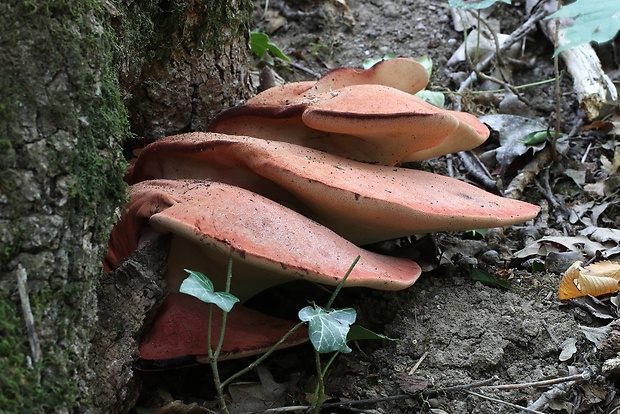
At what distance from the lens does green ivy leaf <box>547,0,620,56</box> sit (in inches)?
93.9

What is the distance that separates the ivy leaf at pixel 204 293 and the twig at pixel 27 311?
1.71 ft

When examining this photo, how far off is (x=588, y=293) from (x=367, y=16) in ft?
12.4

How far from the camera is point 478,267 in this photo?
339 cm

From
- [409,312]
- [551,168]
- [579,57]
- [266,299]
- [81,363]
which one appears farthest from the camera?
[579,57]

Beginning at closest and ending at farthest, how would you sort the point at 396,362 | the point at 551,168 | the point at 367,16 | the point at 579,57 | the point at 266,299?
the point at 396,362 → the point at 266,299 → the point at 551,168 → the point at 579,57 → the point at 367,16

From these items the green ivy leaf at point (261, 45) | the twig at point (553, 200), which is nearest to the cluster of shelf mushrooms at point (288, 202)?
the twig at point (553, 200)

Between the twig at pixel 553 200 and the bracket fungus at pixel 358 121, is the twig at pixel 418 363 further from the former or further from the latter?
the twig at pixel 553 200

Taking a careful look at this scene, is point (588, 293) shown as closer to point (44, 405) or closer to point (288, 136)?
point (288, 136)

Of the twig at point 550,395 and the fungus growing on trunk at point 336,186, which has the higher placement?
the fungus growing on trunk at point 336,186

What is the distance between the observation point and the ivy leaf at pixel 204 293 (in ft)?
7.22

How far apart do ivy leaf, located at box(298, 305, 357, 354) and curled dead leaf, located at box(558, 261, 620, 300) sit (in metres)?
1.27

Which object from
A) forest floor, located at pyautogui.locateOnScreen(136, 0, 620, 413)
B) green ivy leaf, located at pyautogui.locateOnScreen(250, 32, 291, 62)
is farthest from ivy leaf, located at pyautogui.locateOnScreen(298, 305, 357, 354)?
green ivy leaf, located at pyautogui.locateOnScreen(250, 32, 291, 62)

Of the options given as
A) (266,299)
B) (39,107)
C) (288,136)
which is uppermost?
(39,107)

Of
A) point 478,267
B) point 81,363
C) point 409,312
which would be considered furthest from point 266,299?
point 81,363
